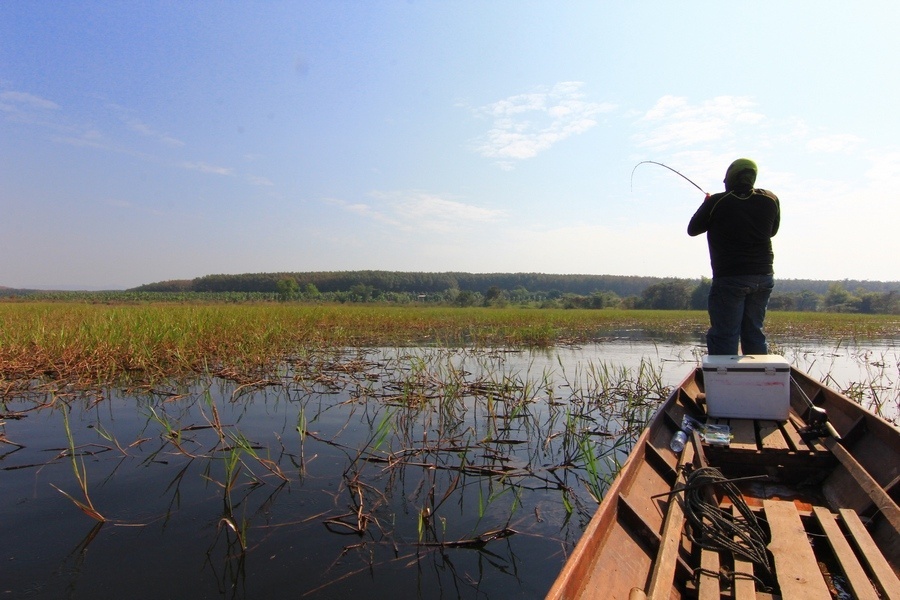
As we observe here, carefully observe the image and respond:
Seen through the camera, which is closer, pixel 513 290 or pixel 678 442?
pixel 678 442

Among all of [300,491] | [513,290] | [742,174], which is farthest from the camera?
[513,290]

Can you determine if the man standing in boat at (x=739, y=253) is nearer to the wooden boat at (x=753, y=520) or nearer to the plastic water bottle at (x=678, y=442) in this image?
the wooden boat at (x=753, y=520)

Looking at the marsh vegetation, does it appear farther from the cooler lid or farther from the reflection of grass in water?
the cooler lid

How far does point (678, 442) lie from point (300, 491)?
282cm

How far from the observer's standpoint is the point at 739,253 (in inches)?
192

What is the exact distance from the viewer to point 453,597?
2492 mm

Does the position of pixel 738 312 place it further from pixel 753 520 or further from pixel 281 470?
pixel 281 470

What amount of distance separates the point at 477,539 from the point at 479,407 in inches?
129

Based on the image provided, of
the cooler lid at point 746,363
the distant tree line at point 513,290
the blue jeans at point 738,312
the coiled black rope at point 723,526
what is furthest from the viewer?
the distant tree line at point 513,290

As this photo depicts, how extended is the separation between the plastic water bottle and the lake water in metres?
0.56

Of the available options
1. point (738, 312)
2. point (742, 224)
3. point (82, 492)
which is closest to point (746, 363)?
point (738, 312)

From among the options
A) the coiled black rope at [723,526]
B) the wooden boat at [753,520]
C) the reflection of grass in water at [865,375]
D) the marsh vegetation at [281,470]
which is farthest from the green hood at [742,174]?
the reflection of grass in water at [865,375]

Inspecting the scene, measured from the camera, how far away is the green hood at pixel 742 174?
4.74 metres

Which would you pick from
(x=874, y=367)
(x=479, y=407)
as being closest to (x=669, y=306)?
(x=874, y=367)
